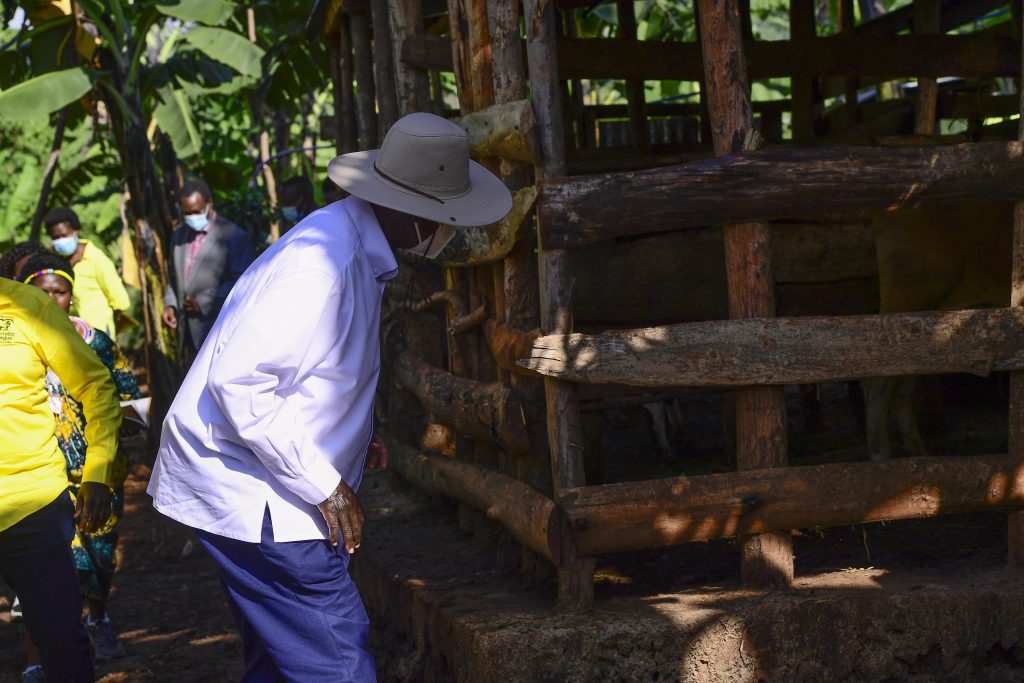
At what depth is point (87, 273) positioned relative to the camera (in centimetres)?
830

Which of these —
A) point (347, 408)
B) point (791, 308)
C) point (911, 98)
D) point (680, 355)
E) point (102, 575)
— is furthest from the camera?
point (911, 98)

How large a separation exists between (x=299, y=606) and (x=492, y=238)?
189 centimetres

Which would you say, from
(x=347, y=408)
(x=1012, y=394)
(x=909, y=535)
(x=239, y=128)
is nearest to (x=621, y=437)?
(x=909, y=535)

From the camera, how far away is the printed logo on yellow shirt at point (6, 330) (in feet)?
12.3

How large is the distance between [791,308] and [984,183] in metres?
1.87

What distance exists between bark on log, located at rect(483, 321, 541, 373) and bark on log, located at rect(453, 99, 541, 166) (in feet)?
2.00

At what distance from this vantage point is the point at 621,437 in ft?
26.9

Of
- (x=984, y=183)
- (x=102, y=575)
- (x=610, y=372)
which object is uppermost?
(x=984, y=183)

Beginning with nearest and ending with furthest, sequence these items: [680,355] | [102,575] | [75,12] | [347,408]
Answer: [347,408] → [680,355] → [102,575] → [75,12]

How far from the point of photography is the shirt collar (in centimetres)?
293

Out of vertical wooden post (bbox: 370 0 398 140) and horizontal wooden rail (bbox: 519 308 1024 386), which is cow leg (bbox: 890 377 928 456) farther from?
vertical wooden post (bbox: 370 0 398 140)

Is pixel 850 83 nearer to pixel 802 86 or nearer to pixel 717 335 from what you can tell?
pixel 802 86

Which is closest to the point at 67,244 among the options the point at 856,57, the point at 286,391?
the point at 856,57

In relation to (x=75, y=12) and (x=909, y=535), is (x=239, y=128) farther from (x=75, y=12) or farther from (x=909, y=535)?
(x=909, y=535)
